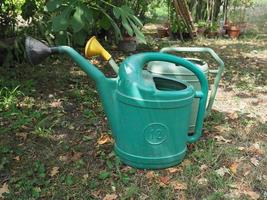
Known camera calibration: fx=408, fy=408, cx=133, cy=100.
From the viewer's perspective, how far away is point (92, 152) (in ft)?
8.91

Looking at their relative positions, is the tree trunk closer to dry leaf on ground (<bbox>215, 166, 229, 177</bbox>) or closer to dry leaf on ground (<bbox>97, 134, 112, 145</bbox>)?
dry leaf on ground (<bbox>97, 134, 112, 145</bbox>)

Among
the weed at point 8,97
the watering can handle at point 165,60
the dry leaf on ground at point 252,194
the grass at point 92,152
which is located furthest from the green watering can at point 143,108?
the weed at point 8,97

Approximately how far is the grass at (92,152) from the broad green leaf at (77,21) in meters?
0.71

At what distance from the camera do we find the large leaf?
9.67 ft

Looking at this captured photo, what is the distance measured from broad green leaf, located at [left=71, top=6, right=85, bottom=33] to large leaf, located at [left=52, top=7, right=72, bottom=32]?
0.05 meters

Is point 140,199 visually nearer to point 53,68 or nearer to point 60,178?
point 60,178

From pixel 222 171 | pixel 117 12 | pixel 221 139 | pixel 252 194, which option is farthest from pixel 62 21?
pixel 252 194

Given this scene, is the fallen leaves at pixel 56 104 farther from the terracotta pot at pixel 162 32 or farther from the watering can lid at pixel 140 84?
the terracotta pot at pixel 162 32

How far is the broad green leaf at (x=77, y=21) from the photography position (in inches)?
115

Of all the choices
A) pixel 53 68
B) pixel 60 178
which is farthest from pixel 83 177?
pixel 53 68

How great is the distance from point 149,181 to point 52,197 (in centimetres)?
57

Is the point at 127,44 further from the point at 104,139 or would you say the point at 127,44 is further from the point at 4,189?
the point at 4,189

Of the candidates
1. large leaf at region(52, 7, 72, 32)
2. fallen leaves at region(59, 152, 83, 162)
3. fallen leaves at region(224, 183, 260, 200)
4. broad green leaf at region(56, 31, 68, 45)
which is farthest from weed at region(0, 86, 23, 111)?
fallen leaves at region(224, 183, 260, 200)

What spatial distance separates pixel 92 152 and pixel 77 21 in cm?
96
